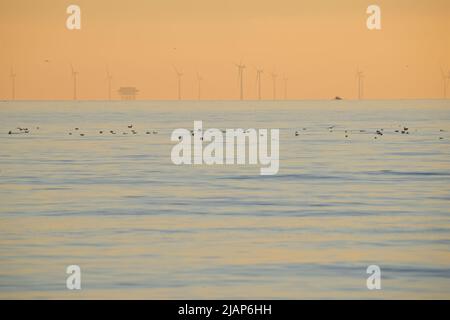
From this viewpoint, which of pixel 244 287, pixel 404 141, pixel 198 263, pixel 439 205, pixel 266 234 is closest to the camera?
pixel 244 287

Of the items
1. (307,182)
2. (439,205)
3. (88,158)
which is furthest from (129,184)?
(88,158)

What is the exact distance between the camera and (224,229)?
34.7 meters

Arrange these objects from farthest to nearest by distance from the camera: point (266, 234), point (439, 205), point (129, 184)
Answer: point (129, 184) → point (439, 205) → point (266, 234)

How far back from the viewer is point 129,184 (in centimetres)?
4978

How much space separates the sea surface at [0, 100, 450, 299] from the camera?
26.6m

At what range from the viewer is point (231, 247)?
3117cm

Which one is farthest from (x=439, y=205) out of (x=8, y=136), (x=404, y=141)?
(x=8, y=136)

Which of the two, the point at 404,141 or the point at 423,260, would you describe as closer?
the point at 423,260

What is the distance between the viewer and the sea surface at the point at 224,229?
26562 millimetres

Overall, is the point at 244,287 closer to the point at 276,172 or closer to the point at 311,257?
the point at 311,257

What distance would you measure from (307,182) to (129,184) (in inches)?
290

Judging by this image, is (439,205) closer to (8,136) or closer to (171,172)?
(171,172)

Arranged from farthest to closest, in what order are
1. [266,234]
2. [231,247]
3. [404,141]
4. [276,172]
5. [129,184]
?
[404,141] → [276,172] → [129,184] → [266,234] → [231,247]

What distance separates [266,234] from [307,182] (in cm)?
1747
